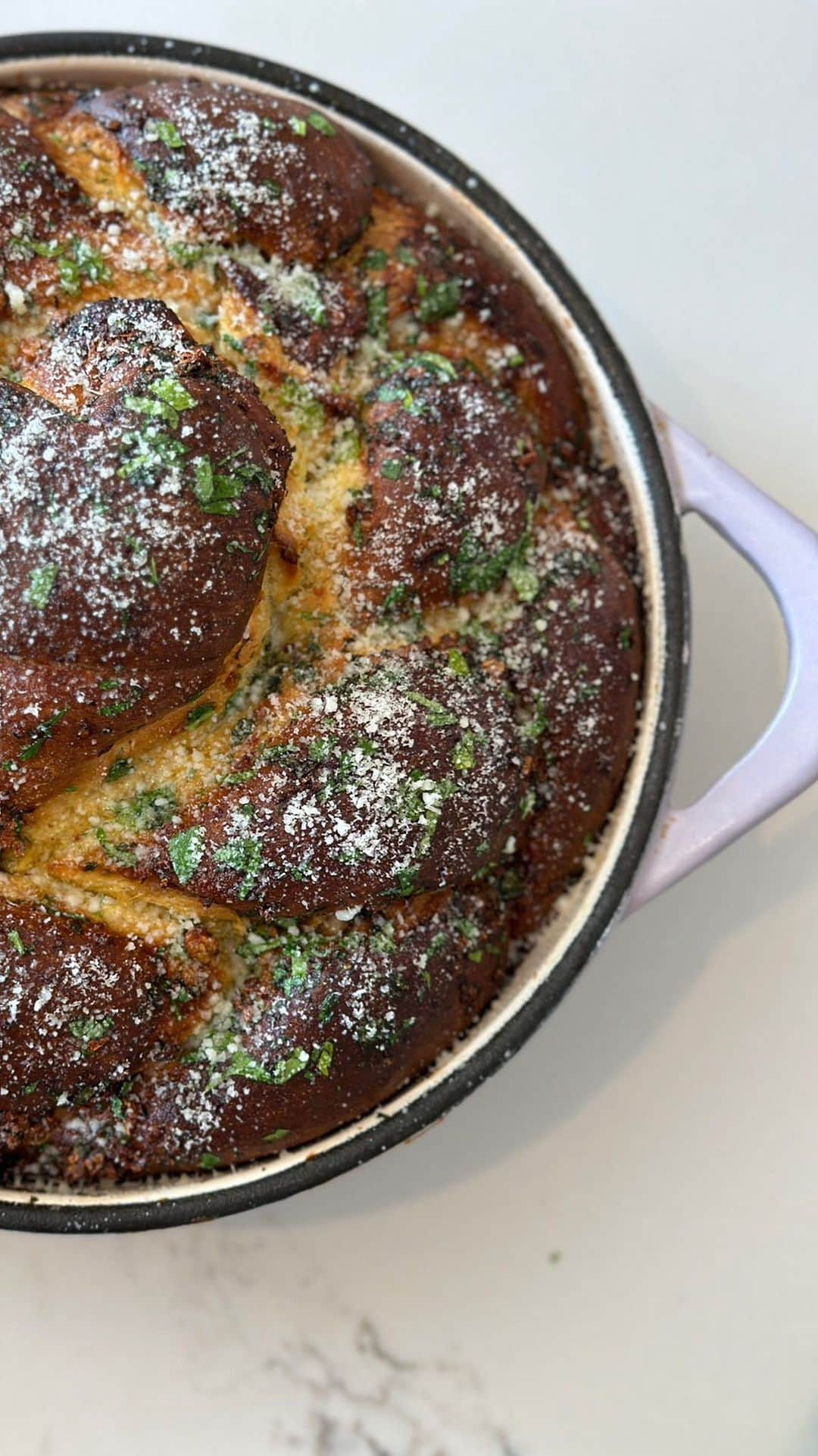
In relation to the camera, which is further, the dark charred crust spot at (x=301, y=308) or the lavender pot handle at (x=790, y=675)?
the lavender pot handle at (x=790, y=675)

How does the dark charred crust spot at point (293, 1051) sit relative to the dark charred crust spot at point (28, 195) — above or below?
below

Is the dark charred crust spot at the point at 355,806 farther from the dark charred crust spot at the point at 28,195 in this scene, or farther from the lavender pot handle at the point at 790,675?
the dark charred crust spot at the point at 28,195

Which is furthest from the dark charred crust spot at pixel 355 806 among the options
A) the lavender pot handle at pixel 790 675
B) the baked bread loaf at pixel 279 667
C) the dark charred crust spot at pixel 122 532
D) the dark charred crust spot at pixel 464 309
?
the dark charred crust spot at pixel 464 309

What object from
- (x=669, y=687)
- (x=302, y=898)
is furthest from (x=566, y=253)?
(x=302, y=898)

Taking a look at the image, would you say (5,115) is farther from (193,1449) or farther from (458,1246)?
(193,1449)

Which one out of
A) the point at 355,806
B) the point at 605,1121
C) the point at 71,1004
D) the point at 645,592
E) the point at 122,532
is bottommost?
the point at 605,1121

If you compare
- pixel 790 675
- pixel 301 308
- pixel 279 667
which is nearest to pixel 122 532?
pixel 279 667

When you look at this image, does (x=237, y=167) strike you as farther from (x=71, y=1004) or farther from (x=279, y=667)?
(x=71, y=1004)

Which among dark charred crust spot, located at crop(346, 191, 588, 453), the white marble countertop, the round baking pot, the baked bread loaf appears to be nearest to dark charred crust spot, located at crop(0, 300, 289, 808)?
the baked bread loaf
